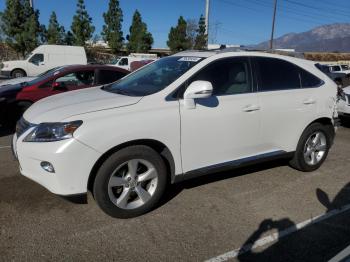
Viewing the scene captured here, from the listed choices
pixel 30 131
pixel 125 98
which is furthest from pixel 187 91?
pixel 30 131

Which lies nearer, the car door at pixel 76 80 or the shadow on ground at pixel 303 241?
the shadow on ground at pixel 303 241

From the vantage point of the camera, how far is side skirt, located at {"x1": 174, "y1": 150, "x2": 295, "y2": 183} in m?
4.00

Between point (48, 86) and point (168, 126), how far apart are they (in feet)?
17.2

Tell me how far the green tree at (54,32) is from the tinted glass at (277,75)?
116ft

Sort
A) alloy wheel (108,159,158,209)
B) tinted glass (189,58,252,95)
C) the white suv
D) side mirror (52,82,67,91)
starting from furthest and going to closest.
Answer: side mirror (52,82,67,91) → tinted glass (189,58,252,95) → alloy wheel (108,159,158,209) → the white suv

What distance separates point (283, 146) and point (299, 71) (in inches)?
42.5

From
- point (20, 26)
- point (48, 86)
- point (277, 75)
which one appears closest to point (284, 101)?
point (277, 75)

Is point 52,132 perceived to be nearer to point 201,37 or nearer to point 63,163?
point 63,163

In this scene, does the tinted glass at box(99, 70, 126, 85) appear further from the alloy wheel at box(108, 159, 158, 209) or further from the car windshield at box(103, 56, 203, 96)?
the alloy wheel at box(108, 159, 158, 209)

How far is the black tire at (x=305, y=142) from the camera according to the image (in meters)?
5.03

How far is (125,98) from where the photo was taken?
3764 mm

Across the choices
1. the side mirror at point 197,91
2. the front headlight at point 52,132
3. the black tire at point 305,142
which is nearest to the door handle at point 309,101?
the black tire at point 305,142

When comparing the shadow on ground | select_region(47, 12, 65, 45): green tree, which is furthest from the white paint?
select_region(47, 12, 65, 45): green tree

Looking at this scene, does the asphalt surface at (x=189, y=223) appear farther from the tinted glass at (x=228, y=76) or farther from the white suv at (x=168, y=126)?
the tinted glass at (x=228, y=76)
